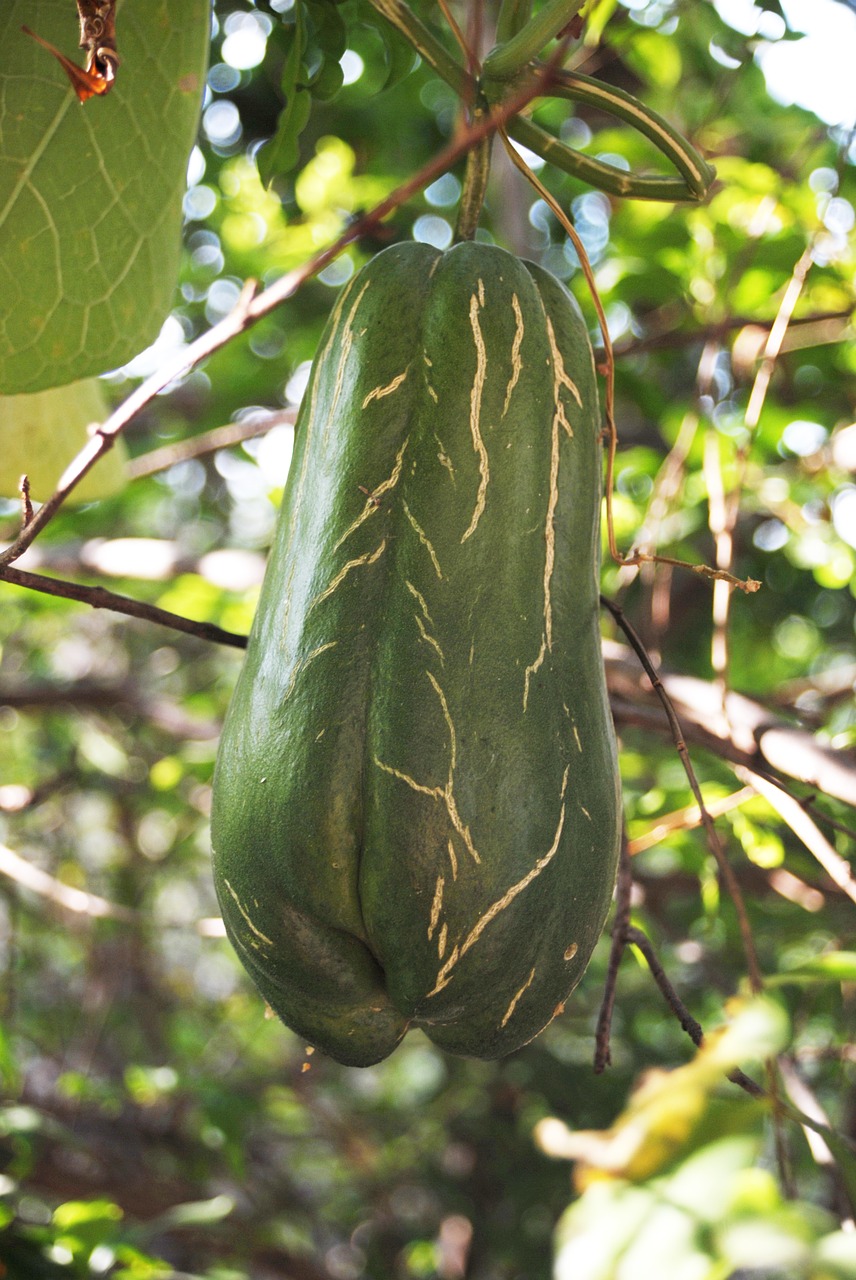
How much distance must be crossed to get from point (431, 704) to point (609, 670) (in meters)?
0.68

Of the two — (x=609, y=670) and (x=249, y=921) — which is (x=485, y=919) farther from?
(x=609, y=670)

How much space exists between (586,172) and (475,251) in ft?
0.33

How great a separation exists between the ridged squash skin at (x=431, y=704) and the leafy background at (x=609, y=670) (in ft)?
0.52

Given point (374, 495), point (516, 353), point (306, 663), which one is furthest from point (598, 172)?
point (306, 663)

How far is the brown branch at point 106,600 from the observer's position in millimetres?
692

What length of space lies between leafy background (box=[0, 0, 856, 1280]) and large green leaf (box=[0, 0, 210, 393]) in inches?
0.6

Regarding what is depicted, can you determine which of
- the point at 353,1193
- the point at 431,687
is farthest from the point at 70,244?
the point at 353,1193

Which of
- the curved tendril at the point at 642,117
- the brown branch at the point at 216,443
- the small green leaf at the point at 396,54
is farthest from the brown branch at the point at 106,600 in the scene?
the brown branch at the point at 216,443

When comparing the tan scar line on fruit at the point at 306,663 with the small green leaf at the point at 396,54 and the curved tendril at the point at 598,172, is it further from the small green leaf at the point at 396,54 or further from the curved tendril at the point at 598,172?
the small green leaf at the point at 396,54

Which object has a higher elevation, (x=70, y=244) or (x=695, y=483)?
(x=695, y=483)

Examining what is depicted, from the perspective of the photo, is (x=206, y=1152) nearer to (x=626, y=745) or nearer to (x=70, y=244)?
(x=626, y=745)

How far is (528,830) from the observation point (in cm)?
59

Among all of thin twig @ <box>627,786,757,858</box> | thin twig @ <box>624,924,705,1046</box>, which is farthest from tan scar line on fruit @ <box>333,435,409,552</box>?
thin twig @ <box>627,786,757,858</box>

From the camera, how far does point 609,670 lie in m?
1.25
